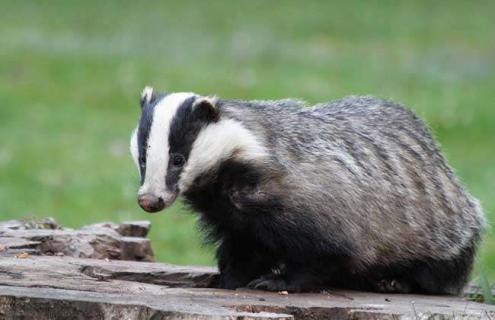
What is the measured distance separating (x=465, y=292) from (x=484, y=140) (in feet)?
26.0

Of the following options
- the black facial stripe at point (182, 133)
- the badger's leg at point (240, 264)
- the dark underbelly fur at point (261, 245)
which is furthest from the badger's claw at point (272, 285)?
the black facial stripe at point (182, 133)

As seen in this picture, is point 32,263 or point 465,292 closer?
point 32,263

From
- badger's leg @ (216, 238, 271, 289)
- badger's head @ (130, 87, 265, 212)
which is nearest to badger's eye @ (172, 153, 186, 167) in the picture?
badger's head @ (130, 87, 265, 212)

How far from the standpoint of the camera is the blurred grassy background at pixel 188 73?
1202 cm

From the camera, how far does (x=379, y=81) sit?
1734cm

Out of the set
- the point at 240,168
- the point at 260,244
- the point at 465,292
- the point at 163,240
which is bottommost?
the point at 163,240

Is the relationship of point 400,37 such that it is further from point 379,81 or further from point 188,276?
point 188,276

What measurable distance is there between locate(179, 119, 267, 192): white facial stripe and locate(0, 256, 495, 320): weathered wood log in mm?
524

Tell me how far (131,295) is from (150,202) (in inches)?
17.3

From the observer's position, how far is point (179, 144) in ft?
18.6

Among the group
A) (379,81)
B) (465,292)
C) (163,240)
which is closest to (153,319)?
(465,292)

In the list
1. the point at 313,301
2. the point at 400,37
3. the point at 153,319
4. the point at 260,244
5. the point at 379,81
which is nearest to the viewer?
the point at 153,319

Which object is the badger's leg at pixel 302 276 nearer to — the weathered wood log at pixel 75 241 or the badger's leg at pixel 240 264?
the badger's leg at pixel 240 264

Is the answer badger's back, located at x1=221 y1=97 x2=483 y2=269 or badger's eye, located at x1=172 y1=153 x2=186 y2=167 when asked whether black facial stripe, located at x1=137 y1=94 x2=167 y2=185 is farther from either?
badger's back, located at x1=221 y1=97 x2=483 y2=269
